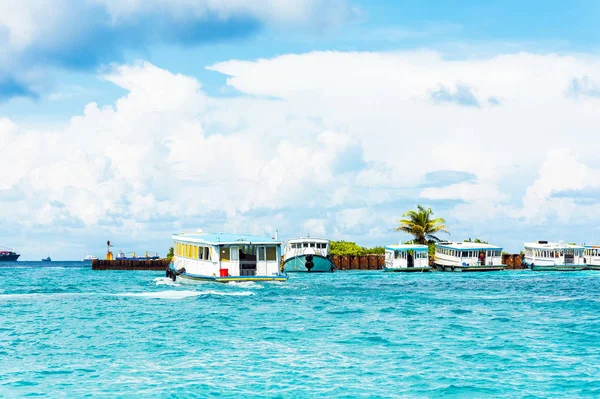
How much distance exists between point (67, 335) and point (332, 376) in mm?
12931

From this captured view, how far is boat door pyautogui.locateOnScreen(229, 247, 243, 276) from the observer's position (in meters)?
50.5

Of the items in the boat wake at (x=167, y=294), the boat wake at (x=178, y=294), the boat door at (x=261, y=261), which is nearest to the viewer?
the boat wake at (x=167, y=294)

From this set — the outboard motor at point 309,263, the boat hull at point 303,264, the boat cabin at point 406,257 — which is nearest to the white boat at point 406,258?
Result: the boat cabin at point 406,257

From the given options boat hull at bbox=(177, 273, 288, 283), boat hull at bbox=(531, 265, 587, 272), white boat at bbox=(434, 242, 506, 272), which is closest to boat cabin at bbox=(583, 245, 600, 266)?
boat hull at bbox=(531, 265, 587, 272)

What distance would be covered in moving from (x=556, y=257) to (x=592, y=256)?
5.98m

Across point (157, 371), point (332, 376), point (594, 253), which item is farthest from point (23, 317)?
point (594, 253)

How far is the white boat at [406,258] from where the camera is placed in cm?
8794

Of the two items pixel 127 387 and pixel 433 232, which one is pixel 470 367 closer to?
pixel 127 387

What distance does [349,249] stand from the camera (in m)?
110

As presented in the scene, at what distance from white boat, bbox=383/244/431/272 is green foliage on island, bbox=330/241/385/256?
67.2 ft

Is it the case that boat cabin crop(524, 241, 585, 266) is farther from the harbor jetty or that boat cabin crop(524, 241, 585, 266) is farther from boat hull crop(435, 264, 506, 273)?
the harbor jetty

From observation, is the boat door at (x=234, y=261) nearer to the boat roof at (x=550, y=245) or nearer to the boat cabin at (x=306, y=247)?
the boat cabin at (x=306, y=247)

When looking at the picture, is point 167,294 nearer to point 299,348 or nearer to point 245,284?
point 245,284

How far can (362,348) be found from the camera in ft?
80.0
